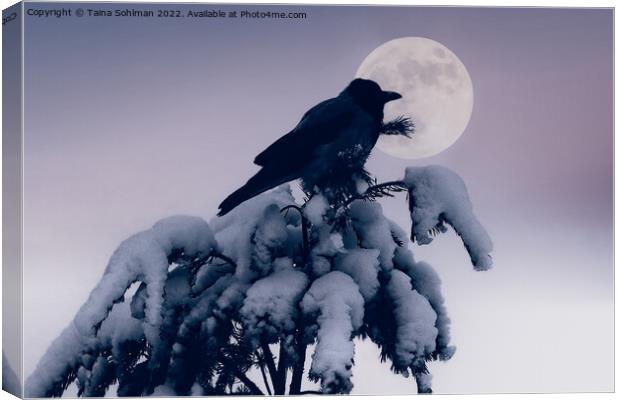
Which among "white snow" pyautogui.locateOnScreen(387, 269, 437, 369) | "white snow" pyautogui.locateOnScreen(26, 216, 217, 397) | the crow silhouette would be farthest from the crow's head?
"white snow" pyautogui.locateOnScreen(26, 216, 217, 397)

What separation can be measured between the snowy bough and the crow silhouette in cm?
10

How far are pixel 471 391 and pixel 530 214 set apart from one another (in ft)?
3.41

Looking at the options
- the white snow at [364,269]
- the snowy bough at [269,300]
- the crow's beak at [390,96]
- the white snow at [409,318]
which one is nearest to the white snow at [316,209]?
the snowy bough at [269,300]

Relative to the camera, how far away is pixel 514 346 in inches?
325

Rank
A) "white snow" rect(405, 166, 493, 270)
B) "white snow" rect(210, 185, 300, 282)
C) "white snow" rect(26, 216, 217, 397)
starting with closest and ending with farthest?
"white snow" rect(26, 216, 217, 397)
"white snow" rect(210, 185, 300, 282)
"white snow" rect(405, 166, 493, 270)

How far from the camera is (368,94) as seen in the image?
8148mm

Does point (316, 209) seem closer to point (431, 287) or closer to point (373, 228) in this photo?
point (373, 228)

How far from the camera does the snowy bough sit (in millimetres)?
7930

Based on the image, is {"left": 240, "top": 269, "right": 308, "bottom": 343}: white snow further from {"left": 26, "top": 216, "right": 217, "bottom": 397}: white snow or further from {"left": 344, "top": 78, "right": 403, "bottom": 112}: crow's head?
{"left": 344, "top": 78, "right": 403, "bottom": 112}: crow's head

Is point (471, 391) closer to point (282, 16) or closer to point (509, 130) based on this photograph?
point (509, 130)

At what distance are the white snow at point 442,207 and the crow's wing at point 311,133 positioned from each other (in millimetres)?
477

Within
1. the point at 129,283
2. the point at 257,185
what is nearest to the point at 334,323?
the point at 257,185

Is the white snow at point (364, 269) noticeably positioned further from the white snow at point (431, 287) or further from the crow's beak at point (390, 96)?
the crow's beak at point (390, 96)

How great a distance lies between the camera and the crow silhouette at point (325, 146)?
8.07 metres
